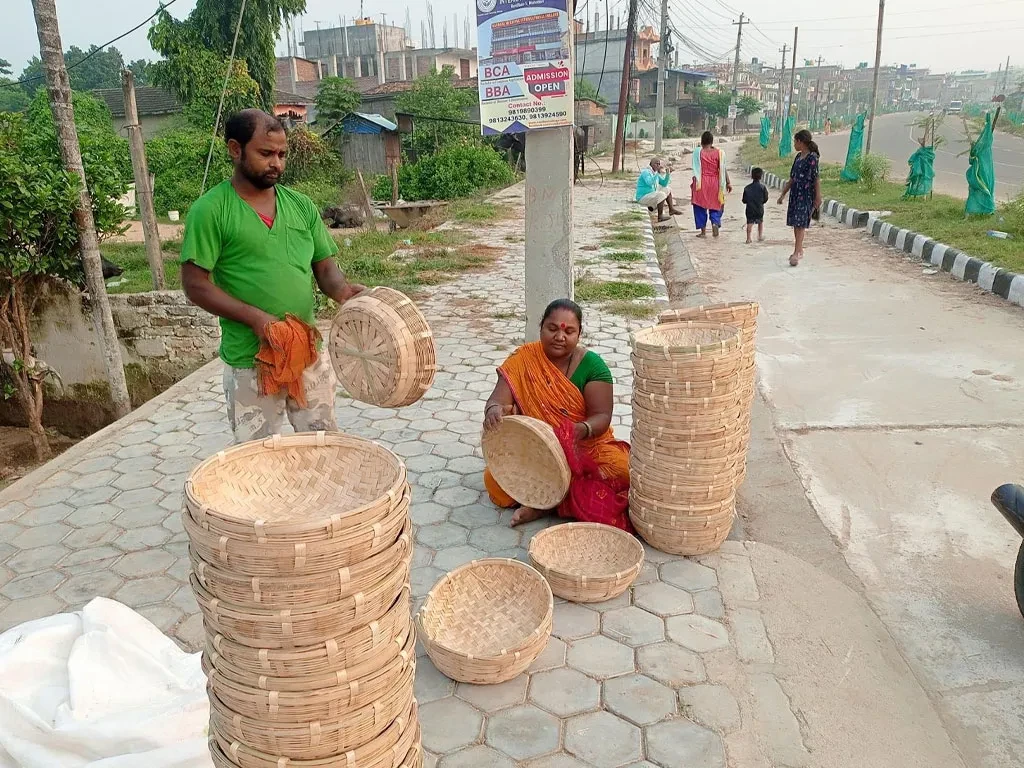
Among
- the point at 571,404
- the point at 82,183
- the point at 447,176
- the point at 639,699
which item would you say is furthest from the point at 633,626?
the point at 447,176

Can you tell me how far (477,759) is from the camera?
2.27 m

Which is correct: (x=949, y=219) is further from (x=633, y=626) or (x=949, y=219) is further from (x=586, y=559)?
(x=633, y=626)

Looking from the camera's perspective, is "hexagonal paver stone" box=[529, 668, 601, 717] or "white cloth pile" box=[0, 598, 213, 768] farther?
"hexagonal paver stone" box=[529, 668, 601, 717]

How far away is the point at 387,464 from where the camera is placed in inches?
73.9

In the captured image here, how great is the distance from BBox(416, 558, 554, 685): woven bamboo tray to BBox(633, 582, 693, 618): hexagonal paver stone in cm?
46

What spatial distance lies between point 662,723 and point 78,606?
2.38m

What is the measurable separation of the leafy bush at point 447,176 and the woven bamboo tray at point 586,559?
58.9ft

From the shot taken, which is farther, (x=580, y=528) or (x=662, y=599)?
(x=580, y=528)

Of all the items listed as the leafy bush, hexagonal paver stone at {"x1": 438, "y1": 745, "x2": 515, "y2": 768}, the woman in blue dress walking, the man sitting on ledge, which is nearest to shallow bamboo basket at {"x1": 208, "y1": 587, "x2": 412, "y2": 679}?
hexagonal paver stone at {"x1": 438, "y1": 745, "x2": 515, "y2": 768}

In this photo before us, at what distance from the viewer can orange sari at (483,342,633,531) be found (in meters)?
3.57

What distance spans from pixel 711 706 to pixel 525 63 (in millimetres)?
3497

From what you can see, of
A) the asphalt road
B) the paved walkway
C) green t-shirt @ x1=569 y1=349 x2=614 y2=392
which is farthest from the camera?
the asphalt road

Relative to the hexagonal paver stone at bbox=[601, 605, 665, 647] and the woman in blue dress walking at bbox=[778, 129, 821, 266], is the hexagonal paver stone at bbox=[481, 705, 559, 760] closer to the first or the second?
the hexagonal paver stone at bbox=[601, 605, 665, 647]

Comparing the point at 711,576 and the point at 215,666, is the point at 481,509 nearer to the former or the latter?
the point at 711,576
